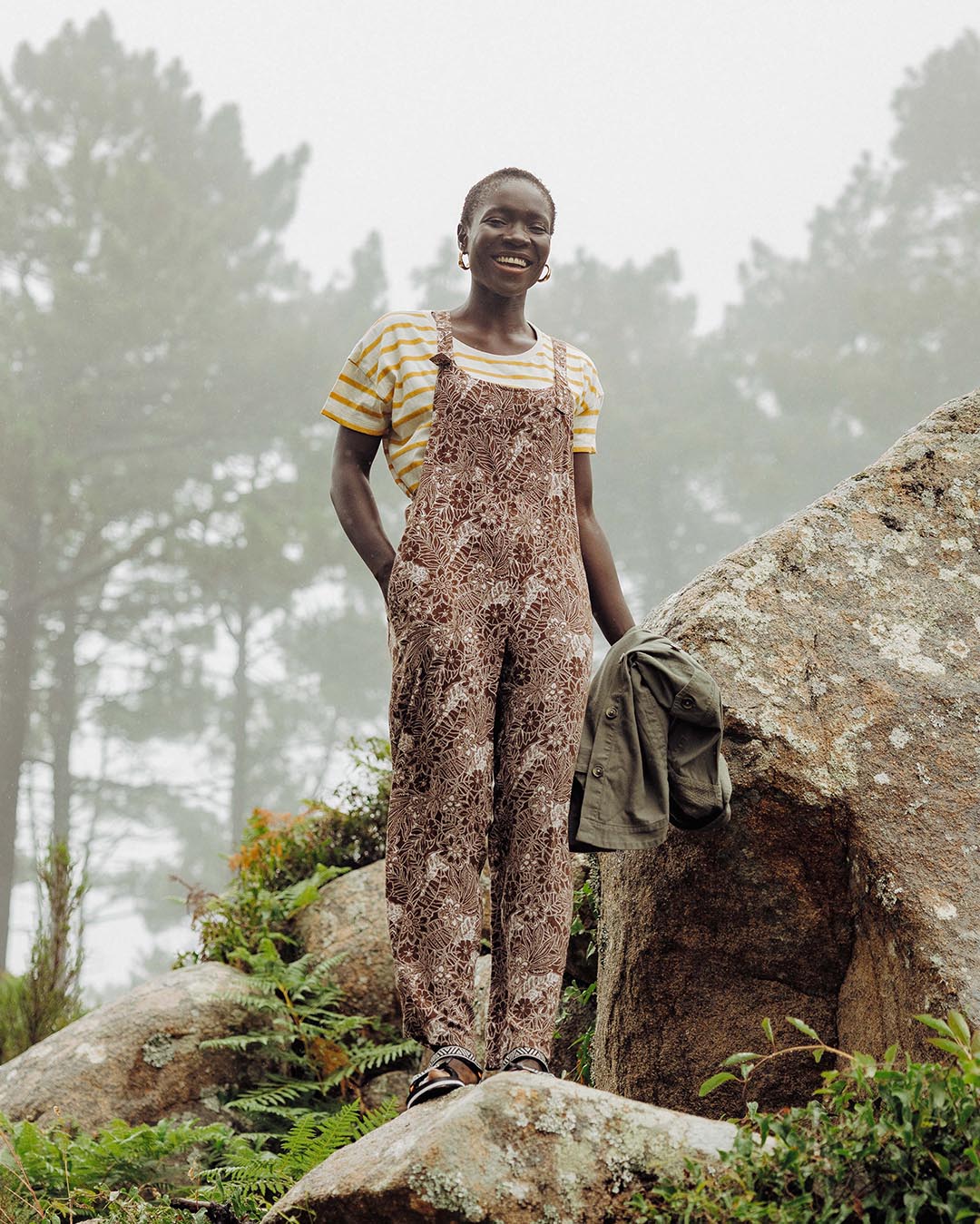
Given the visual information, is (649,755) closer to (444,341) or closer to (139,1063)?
(444,341)

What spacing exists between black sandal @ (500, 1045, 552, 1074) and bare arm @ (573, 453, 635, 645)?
4.20ft

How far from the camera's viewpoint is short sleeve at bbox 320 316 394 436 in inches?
149

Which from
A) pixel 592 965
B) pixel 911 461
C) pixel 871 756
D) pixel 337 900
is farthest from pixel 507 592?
pixel 337 900

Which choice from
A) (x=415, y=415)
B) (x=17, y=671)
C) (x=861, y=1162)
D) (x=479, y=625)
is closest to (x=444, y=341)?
(x=415, y=415)

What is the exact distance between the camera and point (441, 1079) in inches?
123

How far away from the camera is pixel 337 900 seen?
6176mm

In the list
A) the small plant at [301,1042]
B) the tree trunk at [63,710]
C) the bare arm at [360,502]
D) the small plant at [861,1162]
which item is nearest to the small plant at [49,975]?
the small plant at [301,1042]

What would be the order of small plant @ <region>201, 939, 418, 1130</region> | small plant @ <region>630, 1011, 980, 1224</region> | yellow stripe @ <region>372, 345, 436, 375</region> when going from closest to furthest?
1. small plant @ <region>630, 1011, 980, 1224</region>
2. yellow stripe @ <region>372, 345, 436, 375</region>
3. small plant @ <region>201, 939, 418, 1130</region>

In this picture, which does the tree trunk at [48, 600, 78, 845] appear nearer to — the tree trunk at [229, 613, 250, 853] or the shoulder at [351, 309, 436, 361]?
the tree trunk at [229, 613, 250, 853]

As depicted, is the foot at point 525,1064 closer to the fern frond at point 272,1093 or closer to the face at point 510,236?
the fern frond at point 272,1093

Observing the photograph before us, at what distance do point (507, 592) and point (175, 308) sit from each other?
20.1 metres

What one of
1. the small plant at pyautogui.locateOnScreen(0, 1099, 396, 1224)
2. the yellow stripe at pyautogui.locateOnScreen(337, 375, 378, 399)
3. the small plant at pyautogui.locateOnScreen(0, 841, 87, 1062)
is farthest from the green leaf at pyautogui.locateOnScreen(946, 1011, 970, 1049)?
the small plant at pyautogui.locateOnScreen(0, 841, 87, 1062)

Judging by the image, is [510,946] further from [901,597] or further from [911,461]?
[911,461]

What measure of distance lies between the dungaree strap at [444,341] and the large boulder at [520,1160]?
2037 mm
